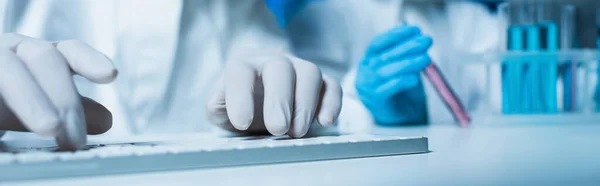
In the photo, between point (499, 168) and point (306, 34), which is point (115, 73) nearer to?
point (499, 168)

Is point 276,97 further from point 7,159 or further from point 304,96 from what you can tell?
point 7,159

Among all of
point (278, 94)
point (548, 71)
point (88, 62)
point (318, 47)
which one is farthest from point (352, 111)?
point (88, 62)

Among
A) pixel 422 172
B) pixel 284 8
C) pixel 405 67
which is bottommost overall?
pixel 422 172

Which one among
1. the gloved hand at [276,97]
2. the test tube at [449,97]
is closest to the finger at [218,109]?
the gloved hand at [276,97]

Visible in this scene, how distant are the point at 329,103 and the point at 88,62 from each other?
0.30m

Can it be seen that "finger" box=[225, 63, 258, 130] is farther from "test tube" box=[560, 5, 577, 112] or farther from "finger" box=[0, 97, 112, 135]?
"test tube" box=[560, 5, 577, 112]

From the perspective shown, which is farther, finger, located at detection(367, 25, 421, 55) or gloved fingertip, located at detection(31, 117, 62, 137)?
finger, located at detection(367, 25, 421, 55)

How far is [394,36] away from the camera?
1094 mm

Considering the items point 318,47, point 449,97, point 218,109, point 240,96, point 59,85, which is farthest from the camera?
point 318,47

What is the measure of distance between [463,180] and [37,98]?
36cm

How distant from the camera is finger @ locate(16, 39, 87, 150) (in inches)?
19.1

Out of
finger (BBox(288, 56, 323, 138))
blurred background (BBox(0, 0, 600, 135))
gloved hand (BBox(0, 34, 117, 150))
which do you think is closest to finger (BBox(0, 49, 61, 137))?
gloved hand (BBox(0, 34, 117, 150))

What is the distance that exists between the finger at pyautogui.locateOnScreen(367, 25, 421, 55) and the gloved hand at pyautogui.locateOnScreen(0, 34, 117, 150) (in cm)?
66

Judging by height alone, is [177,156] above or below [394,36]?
below
